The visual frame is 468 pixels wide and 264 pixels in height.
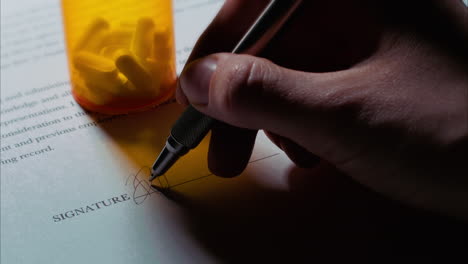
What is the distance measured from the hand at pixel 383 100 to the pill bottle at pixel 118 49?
0.54 feet

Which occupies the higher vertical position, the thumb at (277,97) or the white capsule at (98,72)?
the thumb at (277,97)

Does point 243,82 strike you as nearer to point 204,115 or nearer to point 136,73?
point 204,115

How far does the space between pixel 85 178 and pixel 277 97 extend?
24cm

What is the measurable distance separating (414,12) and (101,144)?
1.14 ft

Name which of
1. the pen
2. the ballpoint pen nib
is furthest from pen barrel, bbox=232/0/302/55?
the ballpoint pen nib

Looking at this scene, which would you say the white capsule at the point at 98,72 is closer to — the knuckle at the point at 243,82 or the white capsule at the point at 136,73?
the white capsule at the point at 136,73

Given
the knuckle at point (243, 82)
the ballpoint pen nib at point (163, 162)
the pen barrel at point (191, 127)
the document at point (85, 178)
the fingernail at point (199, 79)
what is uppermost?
the knuckle at point (243, 82)

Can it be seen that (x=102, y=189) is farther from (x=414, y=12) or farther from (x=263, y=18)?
(x=414, y=12)

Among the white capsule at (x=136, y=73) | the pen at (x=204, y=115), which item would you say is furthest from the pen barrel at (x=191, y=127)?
the white capsule at (x=136, y=73)

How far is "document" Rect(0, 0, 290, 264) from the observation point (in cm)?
50

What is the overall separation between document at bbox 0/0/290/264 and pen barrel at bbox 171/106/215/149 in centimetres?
6
